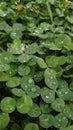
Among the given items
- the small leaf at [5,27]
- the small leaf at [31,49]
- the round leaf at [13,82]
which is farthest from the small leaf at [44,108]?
the small leaf at [5,27]

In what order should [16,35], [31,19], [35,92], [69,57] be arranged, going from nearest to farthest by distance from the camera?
[35,92]
[69,57]
[16,35]
[31,19]

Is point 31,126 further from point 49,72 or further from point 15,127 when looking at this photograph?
point 49,72

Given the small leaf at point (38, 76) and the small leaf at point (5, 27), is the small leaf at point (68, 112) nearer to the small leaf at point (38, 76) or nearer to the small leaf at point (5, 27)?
the small leaf at point (38, 76)

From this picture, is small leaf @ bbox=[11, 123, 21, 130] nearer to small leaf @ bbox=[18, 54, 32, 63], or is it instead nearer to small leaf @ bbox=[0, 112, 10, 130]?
small leaf @ bbox=[0, 112, 10, 130]

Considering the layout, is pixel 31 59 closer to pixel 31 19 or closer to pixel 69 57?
pixel 69 57

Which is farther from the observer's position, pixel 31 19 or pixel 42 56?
pixel 31 19

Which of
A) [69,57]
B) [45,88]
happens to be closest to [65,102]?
[45,88]

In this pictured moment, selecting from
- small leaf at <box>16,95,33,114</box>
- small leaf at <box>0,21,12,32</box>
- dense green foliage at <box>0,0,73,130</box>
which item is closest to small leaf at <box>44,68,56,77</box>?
dense green foliage at <box>0,0,73,130</box>

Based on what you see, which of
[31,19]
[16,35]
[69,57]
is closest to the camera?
[69,57]
